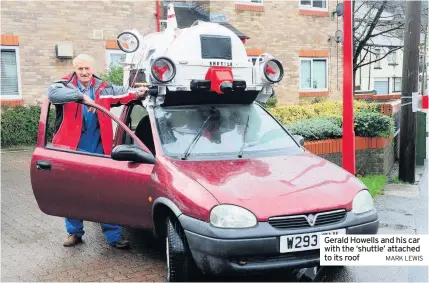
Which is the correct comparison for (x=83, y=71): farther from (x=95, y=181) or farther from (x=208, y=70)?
(x=208, y=70)

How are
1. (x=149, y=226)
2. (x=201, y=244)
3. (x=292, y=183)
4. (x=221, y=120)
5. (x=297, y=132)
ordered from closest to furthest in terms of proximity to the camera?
1. (x=201, y=244)
2. (x=292, y=183)
3. (x=149, y=226)
4. (x=221, y=120)
5. (x=297, y=132)

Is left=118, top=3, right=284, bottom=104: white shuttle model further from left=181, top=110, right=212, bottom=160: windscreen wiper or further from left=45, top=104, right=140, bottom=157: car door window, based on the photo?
left=45, top=104, right=140, bottom=157: car door window

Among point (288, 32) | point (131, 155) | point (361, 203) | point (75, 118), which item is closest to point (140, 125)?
point (75, 118)

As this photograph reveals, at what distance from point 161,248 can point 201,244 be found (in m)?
1.66

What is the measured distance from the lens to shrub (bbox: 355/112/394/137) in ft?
29.5

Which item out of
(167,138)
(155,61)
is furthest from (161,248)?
(155,61)

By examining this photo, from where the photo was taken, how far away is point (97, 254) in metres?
5.34

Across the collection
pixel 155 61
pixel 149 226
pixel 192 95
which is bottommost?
pixel 149 226

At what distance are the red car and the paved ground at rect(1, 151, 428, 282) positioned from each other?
46 centimetres

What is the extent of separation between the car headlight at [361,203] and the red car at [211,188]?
0.04ft

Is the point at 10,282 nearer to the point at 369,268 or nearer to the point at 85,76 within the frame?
the point at 85,76

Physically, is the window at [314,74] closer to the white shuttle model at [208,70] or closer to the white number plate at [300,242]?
the white shuttle model at [208,70]

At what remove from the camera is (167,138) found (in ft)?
16.0

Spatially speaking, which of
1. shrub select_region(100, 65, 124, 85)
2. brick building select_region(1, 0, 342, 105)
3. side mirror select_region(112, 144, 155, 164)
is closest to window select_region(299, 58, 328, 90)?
brick building select_region(1, 0, 342, 105)
